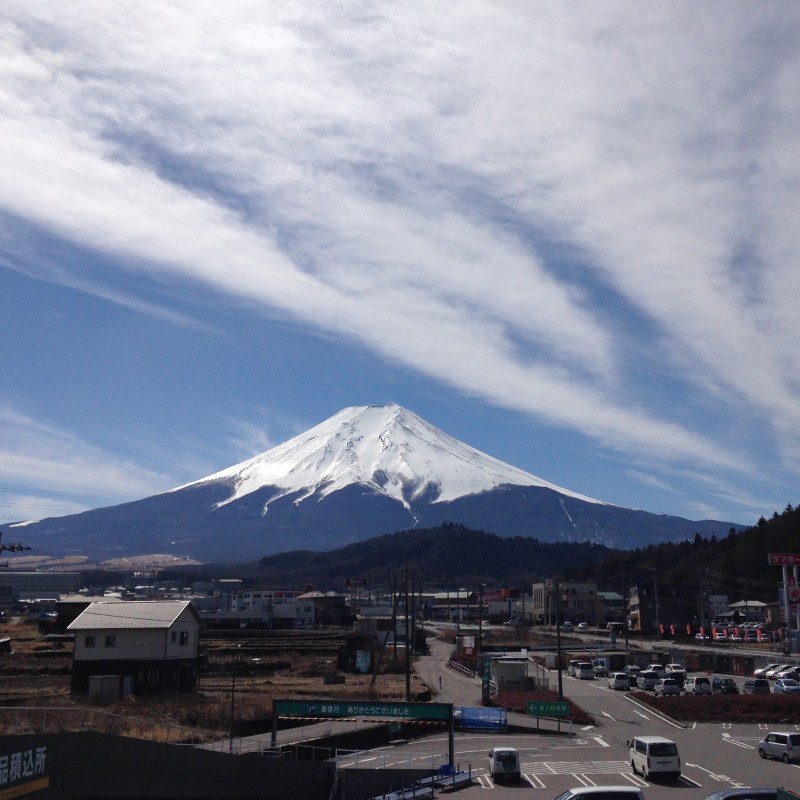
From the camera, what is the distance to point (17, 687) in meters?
38.4

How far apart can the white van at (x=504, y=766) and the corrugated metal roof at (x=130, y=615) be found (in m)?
19.1

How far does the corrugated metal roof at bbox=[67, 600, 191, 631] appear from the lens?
37781 millimetres

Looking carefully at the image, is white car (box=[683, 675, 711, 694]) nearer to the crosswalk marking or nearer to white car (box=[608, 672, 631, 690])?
white car (box=[608, 672, 631, 690])

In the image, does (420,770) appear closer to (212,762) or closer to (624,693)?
(212,762)

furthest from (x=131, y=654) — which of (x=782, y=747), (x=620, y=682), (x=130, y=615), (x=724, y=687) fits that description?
(x=724, y=687)

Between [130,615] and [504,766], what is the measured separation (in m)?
21.9

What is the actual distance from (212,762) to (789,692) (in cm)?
2835

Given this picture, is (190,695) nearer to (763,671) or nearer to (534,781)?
(534,781)

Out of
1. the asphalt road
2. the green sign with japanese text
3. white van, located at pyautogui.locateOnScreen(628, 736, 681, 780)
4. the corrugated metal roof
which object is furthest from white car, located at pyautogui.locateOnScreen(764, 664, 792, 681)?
the corrugated metal roof

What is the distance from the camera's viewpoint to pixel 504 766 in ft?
75.0

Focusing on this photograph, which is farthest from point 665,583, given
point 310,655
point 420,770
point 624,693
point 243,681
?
point 420,770

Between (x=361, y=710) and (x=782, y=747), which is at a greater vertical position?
(x=361, y=710)

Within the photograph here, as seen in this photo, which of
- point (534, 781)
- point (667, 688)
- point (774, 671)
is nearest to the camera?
point (534, 781)

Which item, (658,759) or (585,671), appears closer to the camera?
(658,759)
